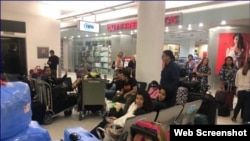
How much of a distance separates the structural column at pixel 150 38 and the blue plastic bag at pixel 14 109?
3881 mm

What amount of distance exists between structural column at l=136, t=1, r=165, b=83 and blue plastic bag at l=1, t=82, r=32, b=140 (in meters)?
3.88

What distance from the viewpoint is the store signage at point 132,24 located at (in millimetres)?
8266

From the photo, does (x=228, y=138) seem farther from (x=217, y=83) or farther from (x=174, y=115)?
(x=217, y=83)

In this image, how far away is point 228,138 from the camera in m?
1.63

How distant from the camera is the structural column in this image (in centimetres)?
527

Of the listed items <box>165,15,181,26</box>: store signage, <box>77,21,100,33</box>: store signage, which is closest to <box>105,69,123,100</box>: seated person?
<box>77,21,100,33</box>: store signage

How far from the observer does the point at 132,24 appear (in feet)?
31.6

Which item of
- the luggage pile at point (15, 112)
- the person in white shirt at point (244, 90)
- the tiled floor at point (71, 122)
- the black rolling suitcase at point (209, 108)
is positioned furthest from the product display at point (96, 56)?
the luggage pile at point (15, 112)

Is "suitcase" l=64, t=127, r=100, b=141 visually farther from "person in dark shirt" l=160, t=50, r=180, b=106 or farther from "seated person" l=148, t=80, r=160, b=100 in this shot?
"seated person" l=148, t=80, r=160, b=100

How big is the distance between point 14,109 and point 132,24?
8377mm

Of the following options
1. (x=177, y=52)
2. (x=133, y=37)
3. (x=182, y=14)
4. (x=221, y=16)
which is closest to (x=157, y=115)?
(x=221, y=16)

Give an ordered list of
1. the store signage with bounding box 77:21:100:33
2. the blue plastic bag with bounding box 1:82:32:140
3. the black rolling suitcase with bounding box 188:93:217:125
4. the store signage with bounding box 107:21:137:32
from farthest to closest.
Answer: the store signage with bounding box 107:21:137:32 < the store signage with bounding box 77:21:100:33 < the black rolling suitcase with bounding box 188:93:217:125 < the blue plastic bag with bounding box 1:82:32:140

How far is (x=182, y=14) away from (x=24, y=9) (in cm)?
539

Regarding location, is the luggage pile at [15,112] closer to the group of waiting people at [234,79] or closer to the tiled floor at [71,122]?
the tiled floor at [71,122]
